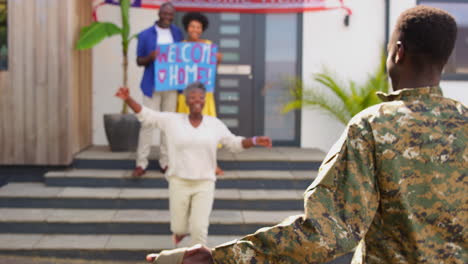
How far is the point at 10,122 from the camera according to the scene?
745 cm

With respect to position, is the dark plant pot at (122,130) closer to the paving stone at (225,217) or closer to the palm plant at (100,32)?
the palm plant at (100,32)

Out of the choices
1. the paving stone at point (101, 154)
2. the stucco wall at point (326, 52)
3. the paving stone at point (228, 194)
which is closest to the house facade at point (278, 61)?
the stucco wall at point (326, 52)

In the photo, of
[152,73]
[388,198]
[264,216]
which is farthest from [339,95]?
[388,198]

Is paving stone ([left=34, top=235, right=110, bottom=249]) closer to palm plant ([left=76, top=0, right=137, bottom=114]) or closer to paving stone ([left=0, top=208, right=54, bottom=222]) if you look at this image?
paving stone ([left=0, top=208, right=54, bottom=222])

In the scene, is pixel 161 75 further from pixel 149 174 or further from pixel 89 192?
pixel 89 192

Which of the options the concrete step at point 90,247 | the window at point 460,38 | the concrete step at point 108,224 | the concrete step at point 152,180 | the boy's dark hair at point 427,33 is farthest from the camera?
the window at point 460,38

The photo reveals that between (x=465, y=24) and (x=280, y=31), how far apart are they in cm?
262

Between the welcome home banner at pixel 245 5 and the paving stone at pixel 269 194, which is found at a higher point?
the welcome home banner at pixel 245 5

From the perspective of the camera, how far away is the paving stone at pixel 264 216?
6.23m

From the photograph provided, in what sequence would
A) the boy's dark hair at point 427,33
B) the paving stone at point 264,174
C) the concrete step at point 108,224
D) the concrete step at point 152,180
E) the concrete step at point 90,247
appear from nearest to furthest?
the boy's dark hair at point 427,33 < the concrete step at point 90,247 < the concrete step at point 108,224 < the concrete step at point 152,180 < the paving stone at point 264,174

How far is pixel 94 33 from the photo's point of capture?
7.32 meters

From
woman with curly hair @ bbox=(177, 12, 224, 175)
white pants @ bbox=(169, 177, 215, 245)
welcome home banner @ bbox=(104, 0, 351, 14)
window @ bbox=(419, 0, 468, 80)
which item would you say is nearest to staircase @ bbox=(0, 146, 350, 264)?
woman with curly hair @ bbox=(177, 12, 224, 175)

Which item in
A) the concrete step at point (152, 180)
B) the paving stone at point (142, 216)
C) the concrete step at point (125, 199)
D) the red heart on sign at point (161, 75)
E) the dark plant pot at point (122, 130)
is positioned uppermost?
the red heart on sign at point (161, 75)

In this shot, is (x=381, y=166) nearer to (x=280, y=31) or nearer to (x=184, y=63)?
(x=184, y=63)
